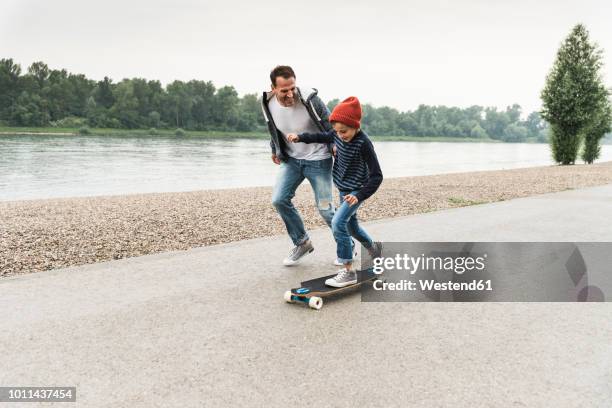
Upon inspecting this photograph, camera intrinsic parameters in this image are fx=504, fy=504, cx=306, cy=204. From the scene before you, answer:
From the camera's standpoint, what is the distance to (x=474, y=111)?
134375 millimetres

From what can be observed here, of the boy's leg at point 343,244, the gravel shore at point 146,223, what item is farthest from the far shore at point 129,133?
the boy's leg at point 343,244

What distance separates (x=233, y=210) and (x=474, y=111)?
446 feet

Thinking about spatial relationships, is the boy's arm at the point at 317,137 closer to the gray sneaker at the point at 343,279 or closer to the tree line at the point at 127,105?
the gray sneaker at the point at 343,279

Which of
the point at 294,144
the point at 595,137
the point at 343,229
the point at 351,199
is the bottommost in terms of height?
the point at 343,229

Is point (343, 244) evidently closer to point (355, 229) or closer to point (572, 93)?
point (355, 229)

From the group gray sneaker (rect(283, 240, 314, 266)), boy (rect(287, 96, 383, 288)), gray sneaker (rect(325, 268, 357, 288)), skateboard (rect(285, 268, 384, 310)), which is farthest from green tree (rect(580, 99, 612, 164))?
skateboard (rect(285, 268, 384, 310))

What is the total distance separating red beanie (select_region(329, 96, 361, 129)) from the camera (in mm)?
4059

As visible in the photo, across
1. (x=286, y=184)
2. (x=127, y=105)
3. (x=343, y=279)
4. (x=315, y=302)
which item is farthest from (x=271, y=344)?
(x=127, y=105)

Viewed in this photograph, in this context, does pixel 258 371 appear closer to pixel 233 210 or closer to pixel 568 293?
pixel 568 293

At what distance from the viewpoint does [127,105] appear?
8706 cm

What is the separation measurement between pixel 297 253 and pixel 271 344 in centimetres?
212

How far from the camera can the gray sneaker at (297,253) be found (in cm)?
527

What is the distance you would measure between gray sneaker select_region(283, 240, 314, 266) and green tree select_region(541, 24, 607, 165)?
91.1 ft

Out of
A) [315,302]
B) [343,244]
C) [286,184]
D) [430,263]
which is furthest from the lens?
[430,263]
